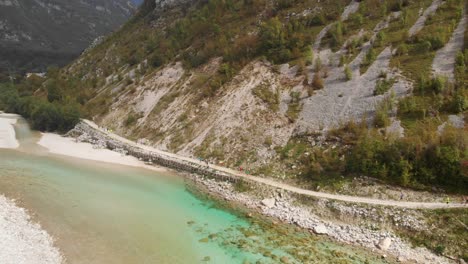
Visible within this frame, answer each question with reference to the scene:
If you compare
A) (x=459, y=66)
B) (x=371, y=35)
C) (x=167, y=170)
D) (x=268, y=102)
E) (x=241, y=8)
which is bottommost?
(x=167, y=170)

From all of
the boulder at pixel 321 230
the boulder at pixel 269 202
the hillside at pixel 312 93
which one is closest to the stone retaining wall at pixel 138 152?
the hillside at pixel 312 93

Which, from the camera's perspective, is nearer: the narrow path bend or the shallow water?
the shallow water

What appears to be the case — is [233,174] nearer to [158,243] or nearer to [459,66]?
[158,243]

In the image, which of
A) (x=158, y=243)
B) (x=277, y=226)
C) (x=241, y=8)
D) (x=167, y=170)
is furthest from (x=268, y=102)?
(x=241, y=8)

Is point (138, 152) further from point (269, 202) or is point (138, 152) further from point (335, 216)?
point (335, 216)

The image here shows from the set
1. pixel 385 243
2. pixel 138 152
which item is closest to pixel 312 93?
pixel 385 243

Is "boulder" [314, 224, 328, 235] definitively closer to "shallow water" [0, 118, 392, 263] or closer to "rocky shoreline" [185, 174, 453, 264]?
"rocky shoreline" [185, 174, 453, 264]

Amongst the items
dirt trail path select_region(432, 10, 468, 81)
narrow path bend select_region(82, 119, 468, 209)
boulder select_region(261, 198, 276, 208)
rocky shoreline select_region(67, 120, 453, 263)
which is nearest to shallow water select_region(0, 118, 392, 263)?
rocky shoreline select_region(67, 120, 453, 263)
